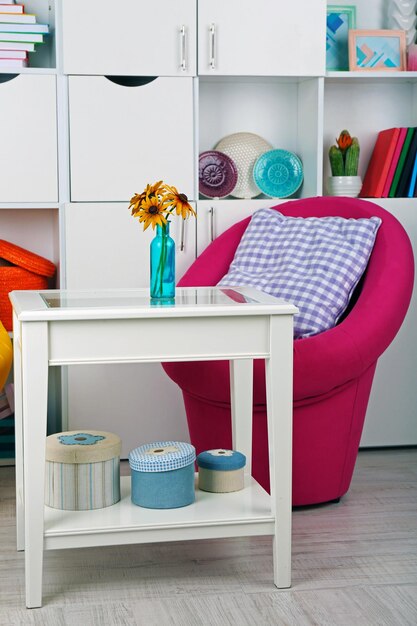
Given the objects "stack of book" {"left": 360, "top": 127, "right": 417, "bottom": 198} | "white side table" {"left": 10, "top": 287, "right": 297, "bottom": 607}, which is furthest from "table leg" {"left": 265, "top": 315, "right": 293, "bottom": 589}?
"stack of book" {"left": 360, "top": 127, "right": 417, "bottom": 198}

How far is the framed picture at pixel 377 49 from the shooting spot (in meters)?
3.50

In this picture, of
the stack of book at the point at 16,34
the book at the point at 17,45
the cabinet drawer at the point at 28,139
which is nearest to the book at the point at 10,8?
the stack of book at the point at 16,34

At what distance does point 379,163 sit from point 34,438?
2.02 metres

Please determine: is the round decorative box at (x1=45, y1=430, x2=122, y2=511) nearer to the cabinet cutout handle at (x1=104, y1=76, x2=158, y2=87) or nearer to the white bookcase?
the white bookcase

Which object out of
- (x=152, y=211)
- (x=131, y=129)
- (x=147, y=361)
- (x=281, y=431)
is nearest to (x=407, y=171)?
(x=131, y=129)

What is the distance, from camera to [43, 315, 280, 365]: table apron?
2.09m

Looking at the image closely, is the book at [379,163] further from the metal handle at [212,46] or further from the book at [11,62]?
the book at [11,62]

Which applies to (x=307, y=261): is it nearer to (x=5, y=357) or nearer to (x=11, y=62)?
(x=5, y=357)

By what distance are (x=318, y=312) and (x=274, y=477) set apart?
72 centimetres

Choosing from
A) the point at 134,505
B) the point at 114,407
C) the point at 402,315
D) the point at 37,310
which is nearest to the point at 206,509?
the point at 134,505

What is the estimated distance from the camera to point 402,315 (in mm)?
2764

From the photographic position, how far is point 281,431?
2207mm

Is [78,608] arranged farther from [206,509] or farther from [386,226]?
[386,226]

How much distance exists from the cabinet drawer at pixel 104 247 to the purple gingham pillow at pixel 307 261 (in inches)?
15.5
